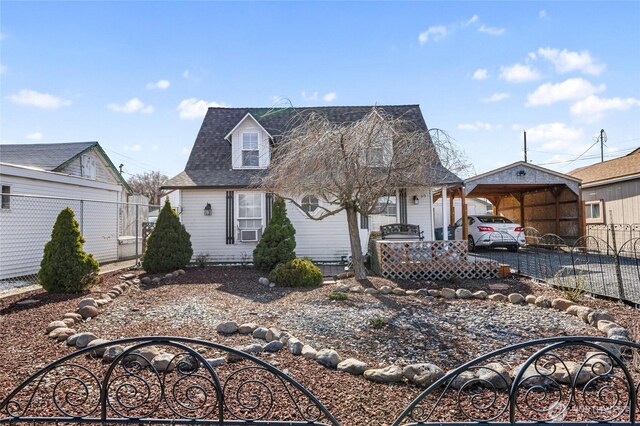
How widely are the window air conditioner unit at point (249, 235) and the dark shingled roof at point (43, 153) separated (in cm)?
728

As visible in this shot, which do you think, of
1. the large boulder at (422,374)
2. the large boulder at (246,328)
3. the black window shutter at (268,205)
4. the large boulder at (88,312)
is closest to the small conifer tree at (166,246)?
the black window shutter at (268,205)

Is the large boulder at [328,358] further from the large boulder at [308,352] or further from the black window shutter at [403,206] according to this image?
the black window shutter at [403,206]

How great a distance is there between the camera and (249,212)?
12367mm

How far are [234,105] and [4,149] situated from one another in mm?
9585

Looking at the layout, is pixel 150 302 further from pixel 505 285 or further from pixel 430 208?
pixel 430 208

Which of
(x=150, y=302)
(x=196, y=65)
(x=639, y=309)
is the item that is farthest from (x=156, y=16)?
(x=639, y=309)

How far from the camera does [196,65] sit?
903 cm

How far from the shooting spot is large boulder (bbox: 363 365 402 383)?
3.25 metres

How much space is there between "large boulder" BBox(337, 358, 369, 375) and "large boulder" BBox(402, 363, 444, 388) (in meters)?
0.39

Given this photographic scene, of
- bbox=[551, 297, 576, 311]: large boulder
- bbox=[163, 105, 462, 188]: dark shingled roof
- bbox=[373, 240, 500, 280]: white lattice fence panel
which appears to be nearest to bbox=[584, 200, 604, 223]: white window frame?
bbox=[163, 105, 462, 188]: dark shingled roof

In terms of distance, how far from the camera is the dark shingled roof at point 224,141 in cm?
1199

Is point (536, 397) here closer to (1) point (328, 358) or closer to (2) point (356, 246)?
(1) point (328, 358)

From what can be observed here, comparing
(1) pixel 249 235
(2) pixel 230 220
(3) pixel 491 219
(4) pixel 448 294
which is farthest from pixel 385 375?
(3) pixel 491 219

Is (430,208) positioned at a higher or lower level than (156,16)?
lower
